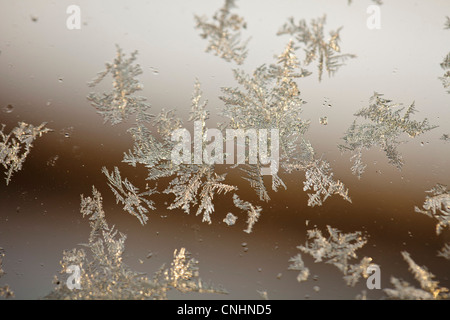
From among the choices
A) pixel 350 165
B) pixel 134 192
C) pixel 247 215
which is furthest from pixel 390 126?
pixel 134 192

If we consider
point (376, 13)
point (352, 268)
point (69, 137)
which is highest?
point (376, 13)

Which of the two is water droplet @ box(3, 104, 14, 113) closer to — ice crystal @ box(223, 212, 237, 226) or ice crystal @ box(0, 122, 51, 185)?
ice crystal @ box(0, 122, 51, 185)

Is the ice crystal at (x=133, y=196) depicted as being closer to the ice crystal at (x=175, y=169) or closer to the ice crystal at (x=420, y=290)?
the ice crystal at (x=175, y=169)

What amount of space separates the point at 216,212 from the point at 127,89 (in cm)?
15

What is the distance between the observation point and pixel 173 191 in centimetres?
40

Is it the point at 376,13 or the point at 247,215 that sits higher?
the point at 376,13

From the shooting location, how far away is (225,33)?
0.33 metres

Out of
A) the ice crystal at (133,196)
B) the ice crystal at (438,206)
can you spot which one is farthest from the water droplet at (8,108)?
the ice crystal at (438,206)

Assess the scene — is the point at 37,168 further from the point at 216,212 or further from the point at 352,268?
the point at 352,268

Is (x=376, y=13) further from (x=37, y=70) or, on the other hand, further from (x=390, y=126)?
(x=37, y=70)

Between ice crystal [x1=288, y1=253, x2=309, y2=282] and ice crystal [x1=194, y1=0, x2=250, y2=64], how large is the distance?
0.19m

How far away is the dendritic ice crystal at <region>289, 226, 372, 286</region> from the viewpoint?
0.36 meters

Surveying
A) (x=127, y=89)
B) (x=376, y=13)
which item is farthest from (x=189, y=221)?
(x=376, y=13)

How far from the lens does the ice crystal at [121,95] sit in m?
0.36
